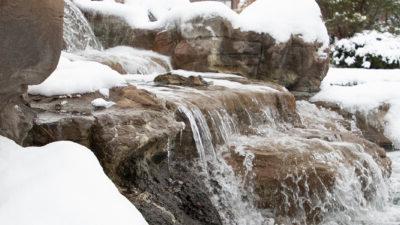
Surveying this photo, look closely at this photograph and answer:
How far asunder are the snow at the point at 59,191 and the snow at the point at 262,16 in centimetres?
615

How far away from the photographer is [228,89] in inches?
240

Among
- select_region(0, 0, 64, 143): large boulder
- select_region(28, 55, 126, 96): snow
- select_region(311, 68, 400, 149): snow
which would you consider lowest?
select_region(311, 68, 400, 149): snow

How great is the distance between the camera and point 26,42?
2.59 meters

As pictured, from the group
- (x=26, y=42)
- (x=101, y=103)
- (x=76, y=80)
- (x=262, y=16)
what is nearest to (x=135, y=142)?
(x=101, y=103)

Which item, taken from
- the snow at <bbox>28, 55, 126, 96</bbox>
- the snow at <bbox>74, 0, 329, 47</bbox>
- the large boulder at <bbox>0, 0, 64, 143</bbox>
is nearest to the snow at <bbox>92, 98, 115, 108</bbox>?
the snow at <bbox>28, 55, 126, 96</bbox>

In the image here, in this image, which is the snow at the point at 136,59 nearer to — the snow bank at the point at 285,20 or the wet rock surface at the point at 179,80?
the wet rock surface at the point at 179,80

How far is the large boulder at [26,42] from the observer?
2.50 metres

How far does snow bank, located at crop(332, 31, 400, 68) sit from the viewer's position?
524 inches

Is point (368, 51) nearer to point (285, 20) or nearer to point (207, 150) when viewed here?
point (285, 20)

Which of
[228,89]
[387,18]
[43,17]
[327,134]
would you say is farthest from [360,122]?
[387,18]

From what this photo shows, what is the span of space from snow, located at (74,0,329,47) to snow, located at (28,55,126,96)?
13.7 feet

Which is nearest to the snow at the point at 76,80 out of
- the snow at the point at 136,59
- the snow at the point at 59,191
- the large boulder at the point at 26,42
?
the large boulder at the point at 26,42

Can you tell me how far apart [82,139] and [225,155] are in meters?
1.82

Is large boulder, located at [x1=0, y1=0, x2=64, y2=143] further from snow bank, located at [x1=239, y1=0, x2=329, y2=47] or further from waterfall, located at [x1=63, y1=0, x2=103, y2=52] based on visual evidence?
snow bank, located at [x1=239, y1=0, x2=329, y2=47]
